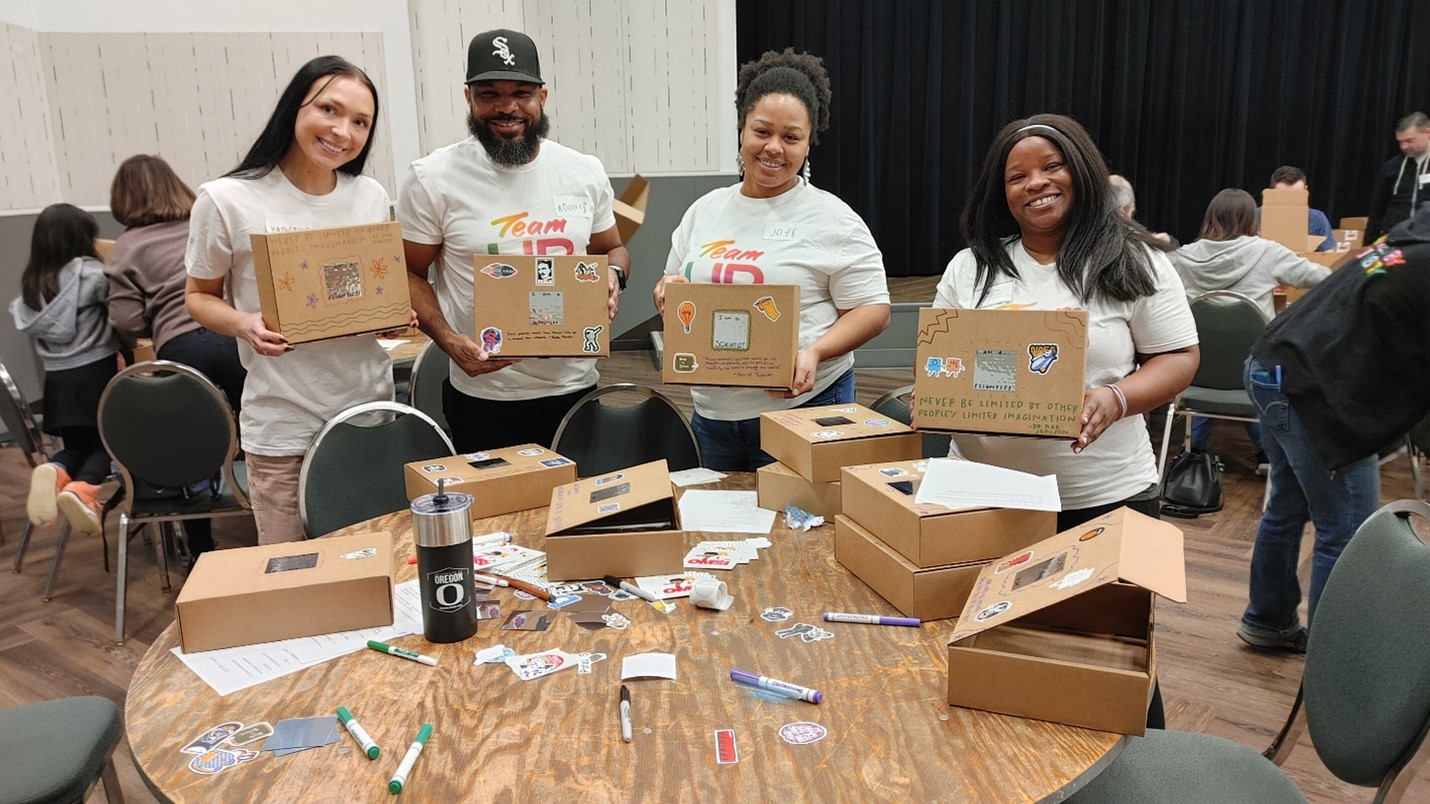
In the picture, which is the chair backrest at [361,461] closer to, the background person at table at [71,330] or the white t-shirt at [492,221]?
the white t-shirt at [492,221]

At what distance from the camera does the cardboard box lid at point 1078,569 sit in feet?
3.68

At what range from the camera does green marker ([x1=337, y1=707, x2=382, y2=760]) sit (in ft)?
3.57

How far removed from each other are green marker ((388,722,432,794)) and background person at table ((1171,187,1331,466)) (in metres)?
4.07

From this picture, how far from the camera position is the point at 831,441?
1.81 metres

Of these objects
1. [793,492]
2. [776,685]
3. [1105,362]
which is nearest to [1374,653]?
[1105,362]

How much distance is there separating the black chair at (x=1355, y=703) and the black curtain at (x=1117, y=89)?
7.39 m

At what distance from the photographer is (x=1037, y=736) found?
1.11m

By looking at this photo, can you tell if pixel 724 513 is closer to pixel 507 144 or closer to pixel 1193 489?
pixel 507 144

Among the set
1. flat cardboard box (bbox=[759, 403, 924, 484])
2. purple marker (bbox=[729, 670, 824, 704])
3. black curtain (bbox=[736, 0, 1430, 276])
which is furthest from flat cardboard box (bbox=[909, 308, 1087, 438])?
black curtain (bbox=[736, 0, 1430, 276])

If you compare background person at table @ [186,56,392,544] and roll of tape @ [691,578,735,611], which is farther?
background person at table @ [186,56,392,544]

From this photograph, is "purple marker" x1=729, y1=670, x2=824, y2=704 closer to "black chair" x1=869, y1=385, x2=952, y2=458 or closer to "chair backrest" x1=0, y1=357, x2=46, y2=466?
"black chair" x1=869, y1=385, x2=952, y2=458

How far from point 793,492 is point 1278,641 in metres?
1.89

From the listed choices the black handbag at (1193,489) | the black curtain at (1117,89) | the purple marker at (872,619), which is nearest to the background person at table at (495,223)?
the purple marker at (872,619)

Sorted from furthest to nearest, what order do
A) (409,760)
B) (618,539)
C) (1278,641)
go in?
(1278,641)
(618,539)
(409,760)
